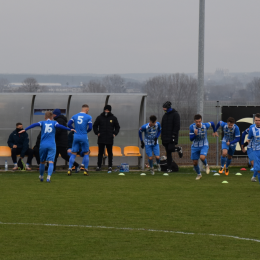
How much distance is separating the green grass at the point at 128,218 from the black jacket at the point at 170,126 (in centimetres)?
265

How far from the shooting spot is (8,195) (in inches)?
456

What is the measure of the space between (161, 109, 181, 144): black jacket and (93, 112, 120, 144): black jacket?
1.53 meters

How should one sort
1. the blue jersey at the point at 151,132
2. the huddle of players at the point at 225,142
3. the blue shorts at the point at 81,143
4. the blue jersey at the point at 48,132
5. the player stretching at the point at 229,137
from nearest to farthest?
the huddle of players at the point at 225,142, the blue jersey at the point at 48,132, the blue shorts at the point at 81,143, the player stretching at the point at 229,137, the blue jersey at the point at 151,132

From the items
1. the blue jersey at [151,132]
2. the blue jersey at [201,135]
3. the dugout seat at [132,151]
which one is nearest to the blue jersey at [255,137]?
the blue jersey at [201,135]

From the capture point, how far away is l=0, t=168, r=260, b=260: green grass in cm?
653

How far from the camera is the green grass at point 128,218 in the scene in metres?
6.53

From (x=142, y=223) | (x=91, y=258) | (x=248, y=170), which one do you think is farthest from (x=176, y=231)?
(x=248, y=170)

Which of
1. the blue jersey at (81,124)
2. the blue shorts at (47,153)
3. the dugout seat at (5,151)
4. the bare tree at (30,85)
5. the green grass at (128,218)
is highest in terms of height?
the bare tree at (30,85)

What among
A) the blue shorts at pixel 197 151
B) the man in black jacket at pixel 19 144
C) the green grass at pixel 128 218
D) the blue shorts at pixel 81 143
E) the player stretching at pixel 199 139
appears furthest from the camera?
the man in black jacket at pixel 19 144

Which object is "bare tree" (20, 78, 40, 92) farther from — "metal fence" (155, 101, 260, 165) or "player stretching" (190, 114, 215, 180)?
"player stretching" (190, 114, 215, 180)

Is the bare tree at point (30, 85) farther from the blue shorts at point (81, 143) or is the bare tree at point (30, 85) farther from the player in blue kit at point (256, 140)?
the player in blue kit at point (256, 140)

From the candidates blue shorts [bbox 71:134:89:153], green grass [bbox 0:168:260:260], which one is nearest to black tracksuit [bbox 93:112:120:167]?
blue shorts [bbox 71:134:89:153]

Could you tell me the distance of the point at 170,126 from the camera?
1714cm

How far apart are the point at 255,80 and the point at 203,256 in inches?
2315
